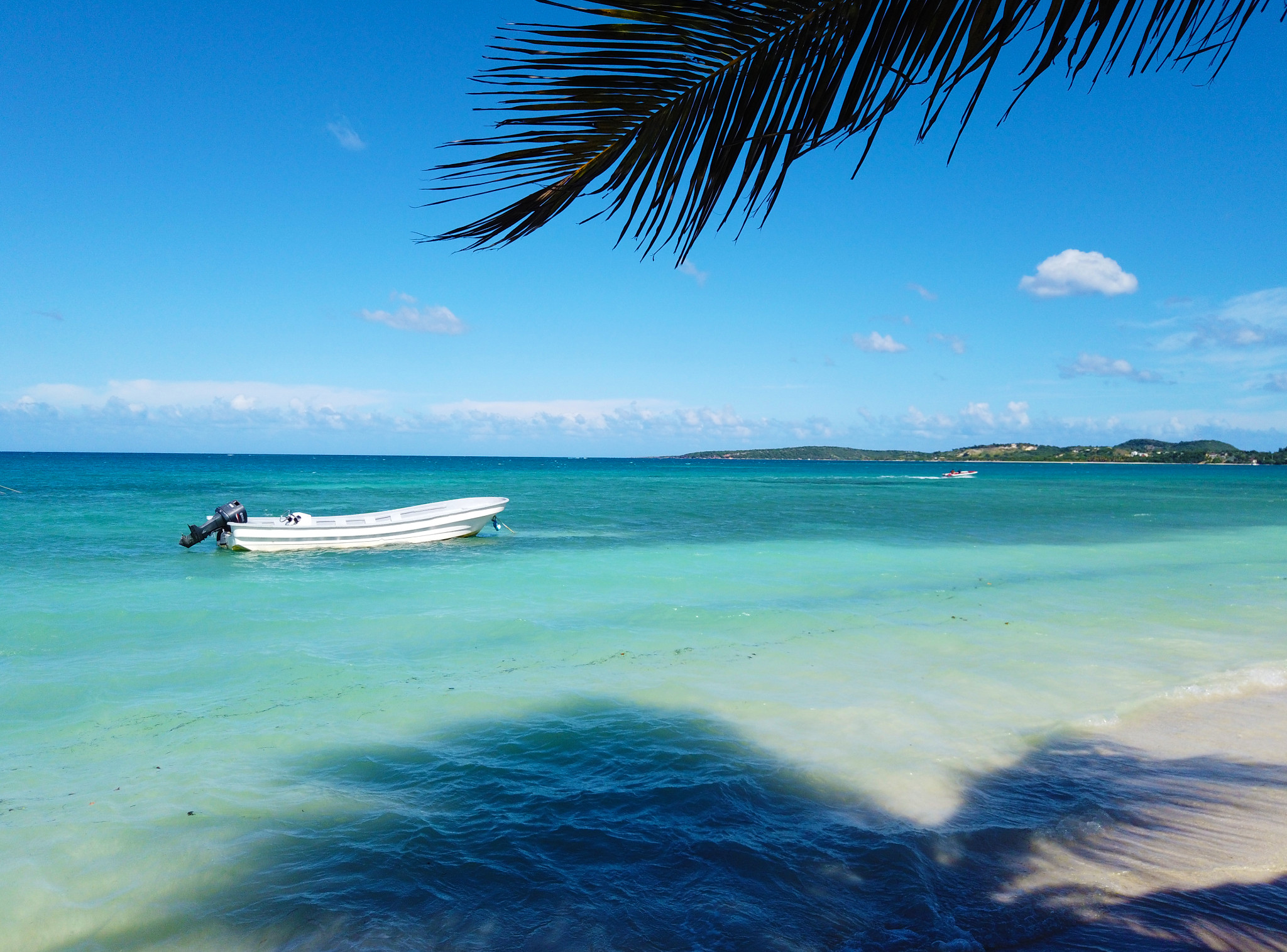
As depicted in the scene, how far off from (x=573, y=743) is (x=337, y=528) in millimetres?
14935

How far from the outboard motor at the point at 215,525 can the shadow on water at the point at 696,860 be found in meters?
15.1

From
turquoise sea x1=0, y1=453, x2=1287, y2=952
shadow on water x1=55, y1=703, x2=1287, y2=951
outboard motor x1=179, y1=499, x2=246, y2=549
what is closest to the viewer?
shadow on water x1=55, y1=703, x2=1287, y2=951

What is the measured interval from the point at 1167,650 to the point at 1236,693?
182cm

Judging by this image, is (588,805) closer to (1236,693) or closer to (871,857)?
(871,857)

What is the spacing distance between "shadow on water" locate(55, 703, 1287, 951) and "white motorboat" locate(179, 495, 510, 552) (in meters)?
14.2

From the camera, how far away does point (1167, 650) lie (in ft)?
30.0

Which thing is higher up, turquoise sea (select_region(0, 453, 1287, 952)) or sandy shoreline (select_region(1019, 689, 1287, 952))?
sandy shoreline (select_region(1019, 689, 1287, 952))

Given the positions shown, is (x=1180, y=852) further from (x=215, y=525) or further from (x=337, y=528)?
(x=215, y=525)

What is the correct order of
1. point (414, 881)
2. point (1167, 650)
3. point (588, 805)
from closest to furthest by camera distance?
point (414, 881)
point (588, 805)
point (1167, 650)

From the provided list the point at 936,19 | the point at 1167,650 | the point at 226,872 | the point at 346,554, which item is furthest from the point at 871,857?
the point at 346,554

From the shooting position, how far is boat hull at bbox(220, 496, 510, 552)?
1903cm

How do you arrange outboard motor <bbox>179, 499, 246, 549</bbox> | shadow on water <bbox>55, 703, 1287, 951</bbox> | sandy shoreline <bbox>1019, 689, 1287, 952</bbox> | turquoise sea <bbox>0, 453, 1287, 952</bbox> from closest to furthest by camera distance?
sandy shoreline <bbox>1019, 689, 1287, 952</bbox>
shadow on water <bbox>55, 703, 1287, 951</bbox>
turquoise sea <bbox>0, 453, 1287, 952</bbox>
outboard motor <bbox>179, 499, 246, 549</bbox>

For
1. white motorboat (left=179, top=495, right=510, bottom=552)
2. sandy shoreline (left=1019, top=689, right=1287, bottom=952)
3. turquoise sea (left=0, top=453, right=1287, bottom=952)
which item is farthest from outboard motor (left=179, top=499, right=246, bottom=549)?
sandy shoreline (left=1019, top=689, right=1287, bottom=952)

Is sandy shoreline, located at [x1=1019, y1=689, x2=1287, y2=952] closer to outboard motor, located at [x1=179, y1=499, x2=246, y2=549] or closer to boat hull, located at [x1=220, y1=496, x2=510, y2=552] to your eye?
boat hull, located at [x1=220, y1=496, x2=510, y2=552]
